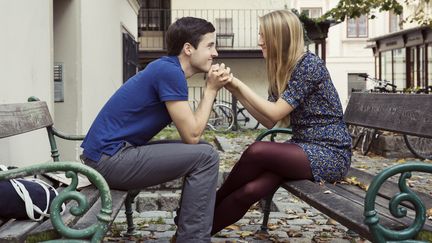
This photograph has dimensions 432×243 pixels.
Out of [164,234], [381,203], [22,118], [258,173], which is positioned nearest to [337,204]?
[381,203]

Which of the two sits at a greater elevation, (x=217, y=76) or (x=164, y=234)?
(x=217, y=76)

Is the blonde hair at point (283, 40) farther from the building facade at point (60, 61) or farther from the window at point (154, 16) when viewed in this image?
the window at point (154, 16)

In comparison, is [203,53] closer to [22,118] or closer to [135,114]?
[135,114]

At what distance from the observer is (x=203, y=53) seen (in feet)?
13.3

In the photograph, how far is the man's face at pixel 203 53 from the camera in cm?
403

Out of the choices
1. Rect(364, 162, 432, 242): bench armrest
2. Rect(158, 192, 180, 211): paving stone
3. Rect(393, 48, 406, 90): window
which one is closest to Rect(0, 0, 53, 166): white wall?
Rect(158, 192, 180, 211): paving stone

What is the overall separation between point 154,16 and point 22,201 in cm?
2592

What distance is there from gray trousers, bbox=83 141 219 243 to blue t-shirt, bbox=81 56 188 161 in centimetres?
7

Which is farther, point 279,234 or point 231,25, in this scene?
point 231,25

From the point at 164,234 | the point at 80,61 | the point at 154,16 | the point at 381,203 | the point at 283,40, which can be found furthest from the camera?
the point at 154,16

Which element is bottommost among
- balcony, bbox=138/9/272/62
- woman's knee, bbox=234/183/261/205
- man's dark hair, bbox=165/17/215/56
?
woman's knee, bbox=234/183/261/205

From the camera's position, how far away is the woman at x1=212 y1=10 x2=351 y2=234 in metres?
4.30

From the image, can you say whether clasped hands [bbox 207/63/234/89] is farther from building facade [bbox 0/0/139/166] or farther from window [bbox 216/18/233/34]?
window [bbox 216/18/233/34]

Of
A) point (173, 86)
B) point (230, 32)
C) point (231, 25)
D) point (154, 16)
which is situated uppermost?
point (154, 16)
